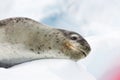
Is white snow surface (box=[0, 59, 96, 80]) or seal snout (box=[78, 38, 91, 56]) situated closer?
white snow surface (box=[0, 59, 96, 80])

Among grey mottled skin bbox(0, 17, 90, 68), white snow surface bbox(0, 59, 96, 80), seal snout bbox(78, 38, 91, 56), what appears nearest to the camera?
white snow surface bbox(0, 59, 96, 80)

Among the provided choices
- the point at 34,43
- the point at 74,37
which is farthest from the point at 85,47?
the point at 34,43

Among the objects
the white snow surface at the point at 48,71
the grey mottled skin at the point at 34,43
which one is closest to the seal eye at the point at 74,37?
the grey mottled skin at the point at 34,43

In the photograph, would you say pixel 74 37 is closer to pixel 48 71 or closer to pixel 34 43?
pixel 34 43

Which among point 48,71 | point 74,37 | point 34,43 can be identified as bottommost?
point 48,71

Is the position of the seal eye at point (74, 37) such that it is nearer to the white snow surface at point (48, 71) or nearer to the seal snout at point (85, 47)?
the seal snout at point (85, 47)

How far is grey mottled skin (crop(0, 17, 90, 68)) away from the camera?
5.14 m

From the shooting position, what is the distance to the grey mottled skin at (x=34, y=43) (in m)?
5.14

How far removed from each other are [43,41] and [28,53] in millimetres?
131

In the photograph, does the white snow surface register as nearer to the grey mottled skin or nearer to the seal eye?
the grey mottled skin

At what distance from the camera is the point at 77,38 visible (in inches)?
209

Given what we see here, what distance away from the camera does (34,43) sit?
17.0 ft

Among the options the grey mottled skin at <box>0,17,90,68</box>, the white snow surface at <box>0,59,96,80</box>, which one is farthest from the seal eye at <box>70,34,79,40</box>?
the white snow surface at <box>0,59,96,80</box>

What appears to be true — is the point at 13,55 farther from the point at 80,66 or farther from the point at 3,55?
the point at 80,66
